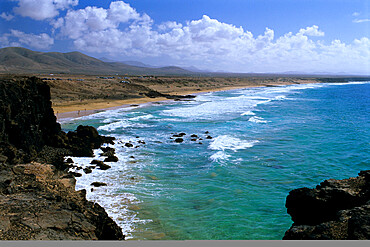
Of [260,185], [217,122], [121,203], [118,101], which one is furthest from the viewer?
[118,101]

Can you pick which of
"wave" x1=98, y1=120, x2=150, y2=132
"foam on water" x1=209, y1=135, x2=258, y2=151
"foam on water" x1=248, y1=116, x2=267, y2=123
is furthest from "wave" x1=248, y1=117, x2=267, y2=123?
"wave" x1=98, y1=120, x2=150, y2=132

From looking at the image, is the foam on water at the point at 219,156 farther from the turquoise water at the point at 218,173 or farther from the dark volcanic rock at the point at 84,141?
the dark volcanic rock at the point at 84,141

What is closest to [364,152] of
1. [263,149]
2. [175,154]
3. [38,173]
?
[263,149]

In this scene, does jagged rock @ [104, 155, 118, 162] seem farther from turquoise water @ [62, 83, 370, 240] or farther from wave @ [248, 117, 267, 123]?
wave @ [248, 117, 267, 123]

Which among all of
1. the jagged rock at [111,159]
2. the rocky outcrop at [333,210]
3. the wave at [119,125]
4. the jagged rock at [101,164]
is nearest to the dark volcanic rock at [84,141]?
the jagged rock at [111,159]

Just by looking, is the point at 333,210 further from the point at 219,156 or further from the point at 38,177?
the point at 219,156

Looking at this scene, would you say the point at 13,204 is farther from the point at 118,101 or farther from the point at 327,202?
the point at 118,101

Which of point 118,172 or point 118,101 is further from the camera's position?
point 118,101
